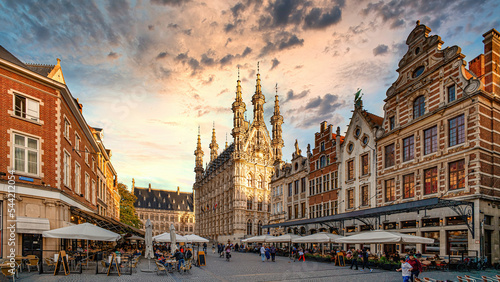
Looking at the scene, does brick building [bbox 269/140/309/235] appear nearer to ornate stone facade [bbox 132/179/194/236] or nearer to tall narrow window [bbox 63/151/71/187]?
tall narrow window [bbox 63/151/71/187]

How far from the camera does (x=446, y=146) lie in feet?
82.6

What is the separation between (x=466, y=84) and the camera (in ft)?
79.8

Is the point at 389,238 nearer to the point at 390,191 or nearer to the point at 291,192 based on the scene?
the point at 390,191

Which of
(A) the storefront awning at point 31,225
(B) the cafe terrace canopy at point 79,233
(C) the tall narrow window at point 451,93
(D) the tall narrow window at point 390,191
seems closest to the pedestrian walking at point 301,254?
(D) the tall narrow window at point 390,191

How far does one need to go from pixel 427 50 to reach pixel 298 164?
21541 mm

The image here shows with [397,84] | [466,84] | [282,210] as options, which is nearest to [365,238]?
[466,84]

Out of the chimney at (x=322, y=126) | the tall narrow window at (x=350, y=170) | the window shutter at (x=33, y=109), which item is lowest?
the tall narrow window at (x=350, y=170)

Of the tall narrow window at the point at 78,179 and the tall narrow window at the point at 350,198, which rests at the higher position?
the tall narrow window at the point at 78,179

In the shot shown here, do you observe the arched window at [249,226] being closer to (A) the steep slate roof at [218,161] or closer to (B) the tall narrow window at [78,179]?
(A) the steep slate roof at [218,161]

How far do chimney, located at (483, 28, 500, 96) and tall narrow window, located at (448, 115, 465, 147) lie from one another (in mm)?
2673

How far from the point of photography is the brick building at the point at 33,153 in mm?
18234

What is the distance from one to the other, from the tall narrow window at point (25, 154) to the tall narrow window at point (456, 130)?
84.1ft

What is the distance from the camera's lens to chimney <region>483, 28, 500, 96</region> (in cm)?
2448

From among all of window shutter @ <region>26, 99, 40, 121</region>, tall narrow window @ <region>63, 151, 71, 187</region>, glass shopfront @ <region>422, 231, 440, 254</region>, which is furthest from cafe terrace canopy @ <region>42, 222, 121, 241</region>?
glass shopfront @ <region>422, 231, 440, 254</region>
